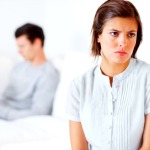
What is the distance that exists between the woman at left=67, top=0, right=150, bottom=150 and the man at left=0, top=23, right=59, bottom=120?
92 centimetres

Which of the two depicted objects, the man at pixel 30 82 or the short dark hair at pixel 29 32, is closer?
the man at pixel 30 82

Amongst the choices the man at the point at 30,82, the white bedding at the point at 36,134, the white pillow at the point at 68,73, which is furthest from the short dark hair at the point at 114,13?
the man at the point at 30,82

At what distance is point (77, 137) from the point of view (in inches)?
50.8

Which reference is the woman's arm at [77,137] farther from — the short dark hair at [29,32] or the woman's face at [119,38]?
the short dark hair at [29,32]

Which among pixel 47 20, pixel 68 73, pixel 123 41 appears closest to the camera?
pixel 123 41

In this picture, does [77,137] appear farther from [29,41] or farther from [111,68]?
[29,41]

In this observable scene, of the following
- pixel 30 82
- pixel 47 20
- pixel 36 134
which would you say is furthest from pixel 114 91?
pixel 47 20

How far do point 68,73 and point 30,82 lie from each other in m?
0.37

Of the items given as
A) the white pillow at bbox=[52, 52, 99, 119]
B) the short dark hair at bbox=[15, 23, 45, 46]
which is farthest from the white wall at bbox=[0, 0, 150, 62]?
the white pillow at bbox=[52, 52, 99, 119]

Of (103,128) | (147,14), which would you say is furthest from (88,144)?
(147,14)

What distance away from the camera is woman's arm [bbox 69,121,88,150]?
50.7 inches

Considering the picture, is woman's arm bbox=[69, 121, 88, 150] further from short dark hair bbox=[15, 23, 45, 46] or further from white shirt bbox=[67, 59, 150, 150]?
short dark hair bbox=[15, 23, 45, 46]

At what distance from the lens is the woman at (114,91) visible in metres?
1.15

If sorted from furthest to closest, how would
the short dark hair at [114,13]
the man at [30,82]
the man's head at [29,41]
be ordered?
the man's head at [29,41]
the man at [30,82]
the short dark hair at [114,13]
